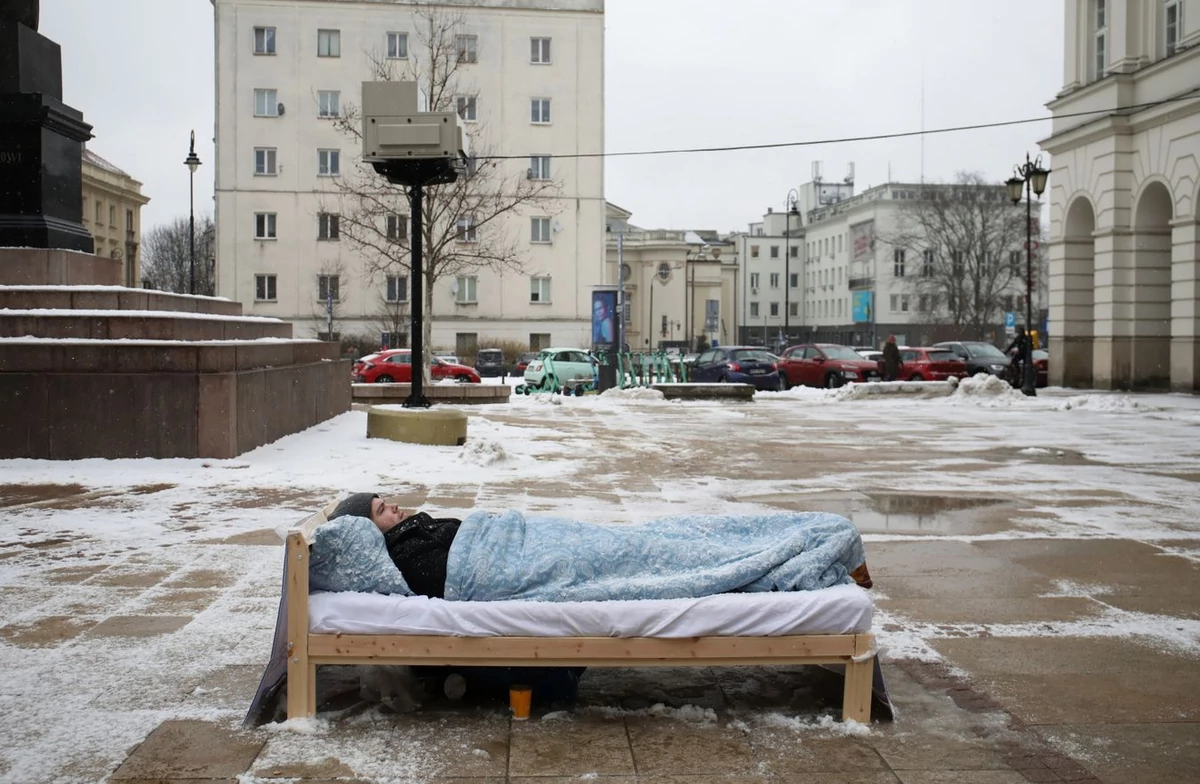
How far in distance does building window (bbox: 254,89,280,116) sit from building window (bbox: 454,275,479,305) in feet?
40.1

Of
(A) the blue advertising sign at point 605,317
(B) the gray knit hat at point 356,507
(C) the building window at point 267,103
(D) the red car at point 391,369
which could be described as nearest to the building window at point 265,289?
A: (C) the building window at point 267,103

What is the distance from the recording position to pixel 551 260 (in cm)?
5756

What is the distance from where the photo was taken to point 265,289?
55.9 meters

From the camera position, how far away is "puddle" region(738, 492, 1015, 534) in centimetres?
902

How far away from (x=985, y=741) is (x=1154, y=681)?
1241mm

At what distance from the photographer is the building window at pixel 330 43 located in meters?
55.3

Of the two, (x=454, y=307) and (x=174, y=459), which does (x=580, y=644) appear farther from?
(x=454, y=307)

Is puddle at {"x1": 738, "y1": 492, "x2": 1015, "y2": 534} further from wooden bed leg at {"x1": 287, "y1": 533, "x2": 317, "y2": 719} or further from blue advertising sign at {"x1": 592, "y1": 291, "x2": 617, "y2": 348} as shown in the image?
blue advertising sign at {"x1": 592, "y1": 291, "x2": 617, "y2": 348}

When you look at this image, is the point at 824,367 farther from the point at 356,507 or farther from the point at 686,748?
the point at 686,748

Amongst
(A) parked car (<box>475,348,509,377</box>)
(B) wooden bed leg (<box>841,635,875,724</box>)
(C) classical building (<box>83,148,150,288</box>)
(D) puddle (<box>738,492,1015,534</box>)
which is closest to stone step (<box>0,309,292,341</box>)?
(D) puddle (<box>738,492,1015,534</box>)

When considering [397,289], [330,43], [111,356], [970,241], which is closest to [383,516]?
[111,356]

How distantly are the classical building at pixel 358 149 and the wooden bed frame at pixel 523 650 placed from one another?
50129 mm

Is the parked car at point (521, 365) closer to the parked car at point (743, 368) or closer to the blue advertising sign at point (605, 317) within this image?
the parked car at point (743, 368)

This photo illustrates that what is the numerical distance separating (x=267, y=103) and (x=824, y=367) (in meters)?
33.1
